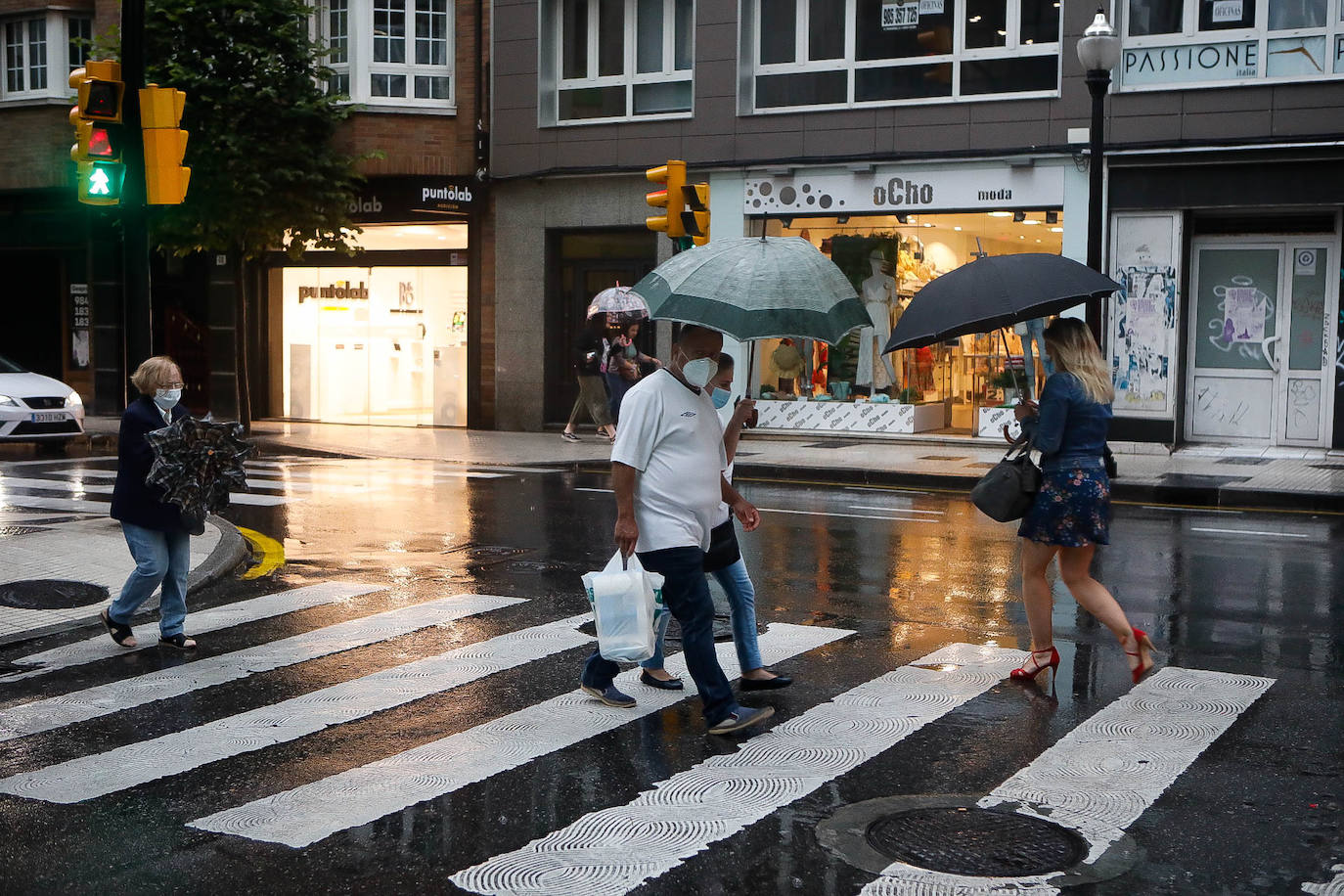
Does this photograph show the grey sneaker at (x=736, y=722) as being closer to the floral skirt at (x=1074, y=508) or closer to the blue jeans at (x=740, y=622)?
the blue jeans at (x=740, y=622)

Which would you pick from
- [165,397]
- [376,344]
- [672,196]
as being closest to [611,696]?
[165,397]

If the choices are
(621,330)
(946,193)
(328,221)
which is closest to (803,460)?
(621,330)

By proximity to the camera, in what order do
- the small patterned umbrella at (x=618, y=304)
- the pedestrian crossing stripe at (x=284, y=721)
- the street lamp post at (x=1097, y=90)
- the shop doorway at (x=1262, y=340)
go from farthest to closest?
the small patterned umbrella at (x=618, y=304), the shop doorway at (x=1262, y=340), the street lamp post at (x=1097, y=90), the pedestrian crossing stripe at (x=284, y=721)

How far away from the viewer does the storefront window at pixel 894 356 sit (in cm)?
2075

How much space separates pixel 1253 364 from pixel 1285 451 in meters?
1.25

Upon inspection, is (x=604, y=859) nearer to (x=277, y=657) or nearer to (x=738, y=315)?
(x=738, y=315)

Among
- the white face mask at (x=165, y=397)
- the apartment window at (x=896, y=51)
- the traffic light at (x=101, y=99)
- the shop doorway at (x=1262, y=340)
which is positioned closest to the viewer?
the white face mask at (x=165, y=397)

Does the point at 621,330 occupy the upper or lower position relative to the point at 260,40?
lower

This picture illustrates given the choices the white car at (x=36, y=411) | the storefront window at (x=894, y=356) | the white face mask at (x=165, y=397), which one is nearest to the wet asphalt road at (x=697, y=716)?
the white face mask at (x=165, y=397)

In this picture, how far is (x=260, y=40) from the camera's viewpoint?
67.3ft

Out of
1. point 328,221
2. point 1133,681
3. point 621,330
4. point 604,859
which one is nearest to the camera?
point 604,859

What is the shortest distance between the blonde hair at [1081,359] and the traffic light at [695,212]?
10.0 m

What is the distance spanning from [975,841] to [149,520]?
15.8ft

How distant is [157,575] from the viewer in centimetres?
781
